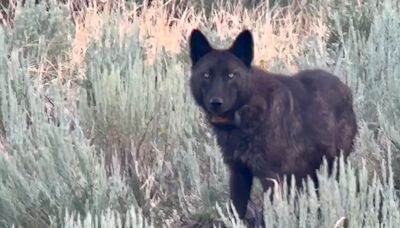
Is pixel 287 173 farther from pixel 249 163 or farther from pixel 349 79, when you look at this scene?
pixel 349 79

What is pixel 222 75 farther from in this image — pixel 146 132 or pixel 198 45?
pixel 146 132

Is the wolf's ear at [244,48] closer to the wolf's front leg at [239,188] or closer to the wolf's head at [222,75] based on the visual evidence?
the wolf's head at [222,75]

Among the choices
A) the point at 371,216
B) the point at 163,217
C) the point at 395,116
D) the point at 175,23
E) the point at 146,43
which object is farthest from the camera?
the point at 175,23

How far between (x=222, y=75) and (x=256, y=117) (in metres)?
0.27

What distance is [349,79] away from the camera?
6711mm

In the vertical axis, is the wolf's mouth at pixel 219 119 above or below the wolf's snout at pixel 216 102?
below

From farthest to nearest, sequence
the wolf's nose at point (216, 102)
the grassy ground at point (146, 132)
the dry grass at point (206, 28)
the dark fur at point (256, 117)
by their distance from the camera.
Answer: the dry grass at point (206, 28) → the dark fur at point (256, 117) → the wolf's nose at point (216, 102) → the grassy ground at point (146, 132)

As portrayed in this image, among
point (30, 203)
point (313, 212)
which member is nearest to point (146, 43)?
point (30, 203)

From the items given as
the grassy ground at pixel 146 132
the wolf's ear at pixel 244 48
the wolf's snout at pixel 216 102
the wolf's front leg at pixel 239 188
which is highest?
the wolf's ear at pixel 244 48

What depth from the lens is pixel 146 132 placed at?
6188mm

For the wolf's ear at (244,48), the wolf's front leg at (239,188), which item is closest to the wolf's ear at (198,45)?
the wolf's ear at (244,48)

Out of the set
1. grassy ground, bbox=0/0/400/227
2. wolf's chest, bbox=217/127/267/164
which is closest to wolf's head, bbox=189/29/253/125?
wolf's chest, bbox=217/127/267/164

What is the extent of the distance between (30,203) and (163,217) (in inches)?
27.4

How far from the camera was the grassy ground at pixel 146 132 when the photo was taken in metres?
4.61
